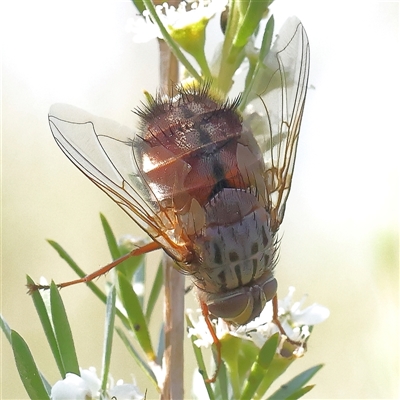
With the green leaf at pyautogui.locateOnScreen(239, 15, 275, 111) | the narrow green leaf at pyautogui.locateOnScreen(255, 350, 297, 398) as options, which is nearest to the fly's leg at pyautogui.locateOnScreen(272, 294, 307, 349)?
the narrow green leaf at pyautogui.locateOnScreen(255, 350, 297, 398)

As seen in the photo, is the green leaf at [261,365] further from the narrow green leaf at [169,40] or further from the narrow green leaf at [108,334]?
the narrow green leaf at [169,40]

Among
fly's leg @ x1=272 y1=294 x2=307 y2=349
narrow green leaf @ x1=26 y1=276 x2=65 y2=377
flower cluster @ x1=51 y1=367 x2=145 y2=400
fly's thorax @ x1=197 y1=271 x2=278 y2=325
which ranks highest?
narrow green leaf @ x1=26 y1=276 x2=65 y2=377

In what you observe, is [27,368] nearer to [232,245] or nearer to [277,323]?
[232,245]

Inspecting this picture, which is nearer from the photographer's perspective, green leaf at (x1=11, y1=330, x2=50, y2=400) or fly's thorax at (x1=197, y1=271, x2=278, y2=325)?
green leaf at (x1=11, y1=330, x2=50, y2=400)

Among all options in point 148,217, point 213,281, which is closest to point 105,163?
point 148,217

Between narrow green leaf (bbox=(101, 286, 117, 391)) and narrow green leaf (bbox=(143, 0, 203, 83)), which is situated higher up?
narrow green leaf (bbox=(143, 0, 203, 83))

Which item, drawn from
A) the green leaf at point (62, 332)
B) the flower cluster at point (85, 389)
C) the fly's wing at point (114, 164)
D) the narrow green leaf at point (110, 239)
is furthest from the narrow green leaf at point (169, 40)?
the flower cluster at point (85, 389)

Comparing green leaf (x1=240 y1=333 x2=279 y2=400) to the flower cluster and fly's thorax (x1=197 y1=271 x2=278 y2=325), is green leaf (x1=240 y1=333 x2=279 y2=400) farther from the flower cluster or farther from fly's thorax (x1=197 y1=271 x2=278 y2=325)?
the flower cluster

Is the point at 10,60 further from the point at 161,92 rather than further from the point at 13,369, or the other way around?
the point at 161,92
